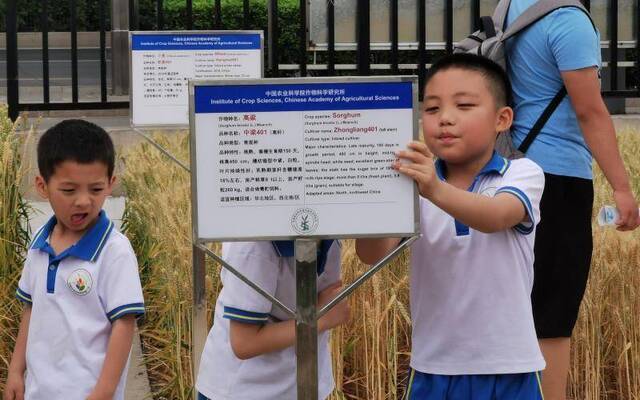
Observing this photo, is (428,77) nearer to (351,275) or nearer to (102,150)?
(102,150)

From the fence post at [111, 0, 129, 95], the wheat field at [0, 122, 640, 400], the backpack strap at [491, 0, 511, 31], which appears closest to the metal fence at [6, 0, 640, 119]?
the fence post at [111, 0, 129, 95]

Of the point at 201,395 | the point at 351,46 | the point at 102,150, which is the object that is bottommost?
the point at 201,395

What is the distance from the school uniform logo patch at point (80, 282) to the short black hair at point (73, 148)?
0.27 m

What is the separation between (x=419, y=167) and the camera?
9.00 feet

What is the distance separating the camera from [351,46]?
37.1 feet

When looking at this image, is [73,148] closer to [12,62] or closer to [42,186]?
[42,186]

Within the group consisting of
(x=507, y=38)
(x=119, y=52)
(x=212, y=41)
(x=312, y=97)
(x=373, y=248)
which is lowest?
(x=373, y=248)

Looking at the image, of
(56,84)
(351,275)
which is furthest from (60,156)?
(56,84)

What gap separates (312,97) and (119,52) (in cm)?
1361

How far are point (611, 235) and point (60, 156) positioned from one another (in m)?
2.50

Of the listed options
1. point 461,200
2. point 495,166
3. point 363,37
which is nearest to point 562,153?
point 495,166

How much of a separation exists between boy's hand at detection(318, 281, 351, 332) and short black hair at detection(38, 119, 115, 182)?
66cm

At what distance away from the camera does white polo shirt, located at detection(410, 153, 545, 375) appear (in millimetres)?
3086

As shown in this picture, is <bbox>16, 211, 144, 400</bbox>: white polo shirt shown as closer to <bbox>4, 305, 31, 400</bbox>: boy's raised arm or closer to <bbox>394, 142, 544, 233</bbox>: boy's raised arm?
<bbox>4, 305, 31, 400</bbox>: boy's raised arm
